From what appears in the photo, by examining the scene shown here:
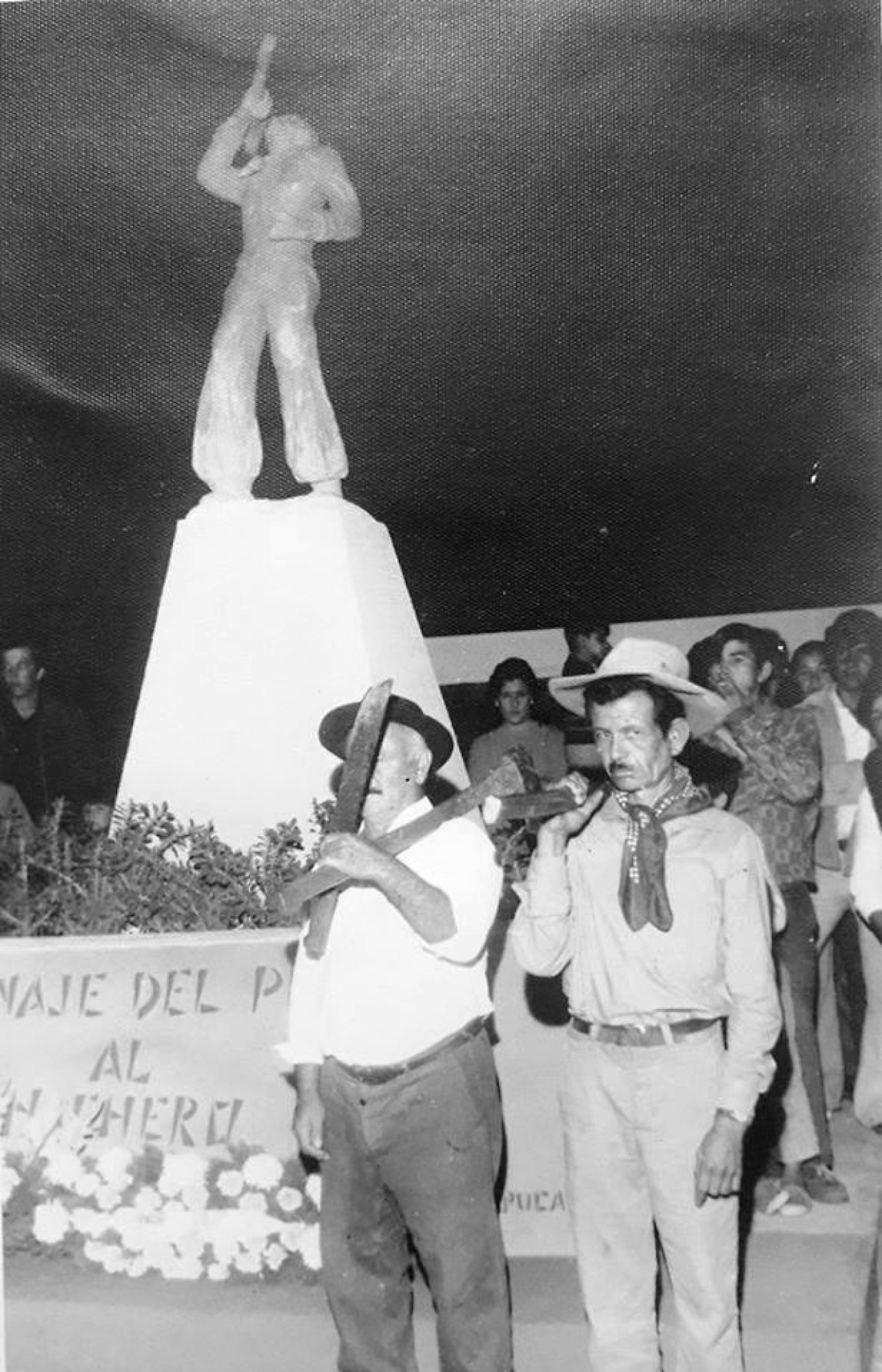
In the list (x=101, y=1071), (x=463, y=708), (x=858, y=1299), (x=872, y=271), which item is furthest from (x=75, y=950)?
(x=872, y=271)

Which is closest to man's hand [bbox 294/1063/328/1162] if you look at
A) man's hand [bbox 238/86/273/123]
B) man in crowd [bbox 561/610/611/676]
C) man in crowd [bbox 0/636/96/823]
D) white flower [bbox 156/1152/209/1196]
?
white flower [bbox 156/1152/209/1196]

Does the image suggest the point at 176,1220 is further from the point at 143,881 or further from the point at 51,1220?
the point at 143,881

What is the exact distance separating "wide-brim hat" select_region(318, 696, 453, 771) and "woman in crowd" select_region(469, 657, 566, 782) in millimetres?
1052

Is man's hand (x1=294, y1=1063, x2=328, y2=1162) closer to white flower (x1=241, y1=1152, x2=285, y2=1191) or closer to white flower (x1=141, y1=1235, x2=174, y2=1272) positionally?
white flower (x1=241, y1=1152, x2=285, y2=1191)

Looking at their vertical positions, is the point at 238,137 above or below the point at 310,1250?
above

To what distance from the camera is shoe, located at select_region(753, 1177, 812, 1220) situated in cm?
275

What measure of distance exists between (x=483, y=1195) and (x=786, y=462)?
1738 mm

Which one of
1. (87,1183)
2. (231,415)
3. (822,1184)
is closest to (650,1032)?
(822,1184)

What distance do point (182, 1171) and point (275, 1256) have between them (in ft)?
0.94

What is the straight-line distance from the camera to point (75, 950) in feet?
9.08

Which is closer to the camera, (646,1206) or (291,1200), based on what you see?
(646,1206)

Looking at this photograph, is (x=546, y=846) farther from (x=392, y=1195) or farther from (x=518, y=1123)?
(x=518, y=1123)

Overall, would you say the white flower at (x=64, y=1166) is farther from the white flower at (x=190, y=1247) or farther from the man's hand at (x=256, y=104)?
the man's hand at (x=256, y=104)

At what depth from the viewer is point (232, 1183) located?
2695 millimetres
